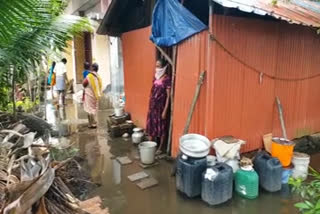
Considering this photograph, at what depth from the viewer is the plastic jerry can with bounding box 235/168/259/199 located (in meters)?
3.81

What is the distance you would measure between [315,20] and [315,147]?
104 inches

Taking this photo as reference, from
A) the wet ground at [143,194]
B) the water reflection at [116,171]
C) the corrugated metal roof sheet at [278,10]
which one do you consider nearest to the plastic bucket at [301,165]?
the wet ground at [143,194]

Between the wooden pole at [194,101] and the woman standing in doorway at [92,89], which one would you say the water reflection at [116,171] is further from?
the woman standing in doorway at [92,89]

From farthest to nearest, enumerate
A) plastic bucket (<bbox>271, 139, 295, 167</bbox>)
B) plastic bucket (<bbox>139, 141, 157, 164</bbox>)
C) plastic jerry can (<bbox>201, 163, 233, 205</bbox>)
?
plastic bucket (<bbox>139, 141, 157, 164</bbox>) → plastic bucket (<bbox>271, 139, 295, 167</bbox>) → plastic jerry can (<bbox>201, 163, 233, 205</bbox>)

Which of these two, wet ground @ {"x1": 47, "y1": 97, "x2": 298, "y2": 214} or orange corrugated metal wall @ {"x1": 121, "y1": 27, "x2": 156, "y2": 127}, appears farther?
orange corrugated metal wall @ {"x1": 121, "y1": 27, "x2": 156, "y2": 127}

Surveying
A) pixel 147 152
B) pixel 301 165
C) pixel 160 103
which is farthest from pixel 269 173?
pixel 160 103

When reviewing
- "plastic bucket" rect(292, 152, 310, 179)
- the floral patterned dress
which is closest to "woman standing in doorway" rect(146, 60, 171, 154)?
the floral patterned dress

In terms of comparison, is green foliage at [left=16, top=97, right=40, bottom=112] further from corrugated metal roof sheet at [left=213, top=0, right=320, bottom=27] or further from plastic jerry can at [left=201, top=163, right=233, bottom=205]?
corrugated metal roof sheet at [left=213, top=0, right=320, bottom=27]

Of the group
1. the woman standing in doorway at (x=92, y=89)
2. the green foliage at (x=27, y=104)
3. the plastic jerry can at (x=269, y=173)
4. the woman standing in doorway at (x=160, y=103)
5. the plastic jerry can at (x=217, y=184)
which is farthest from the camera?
the green foliage at (x=27, y=104)

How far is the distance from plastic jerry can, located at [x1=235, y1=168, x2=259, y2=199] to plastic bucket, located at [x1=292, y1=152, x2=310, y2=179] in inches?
36.8

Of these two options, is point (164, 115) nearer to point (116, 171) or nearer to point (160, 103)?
point (160, 103)

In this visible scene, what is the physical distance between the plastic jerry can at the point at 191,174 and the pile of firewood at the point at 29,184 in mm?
1138

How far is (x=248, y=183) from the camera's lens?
381 centimetres

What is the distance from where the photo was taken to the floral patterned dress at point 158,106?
5242 millimetres
